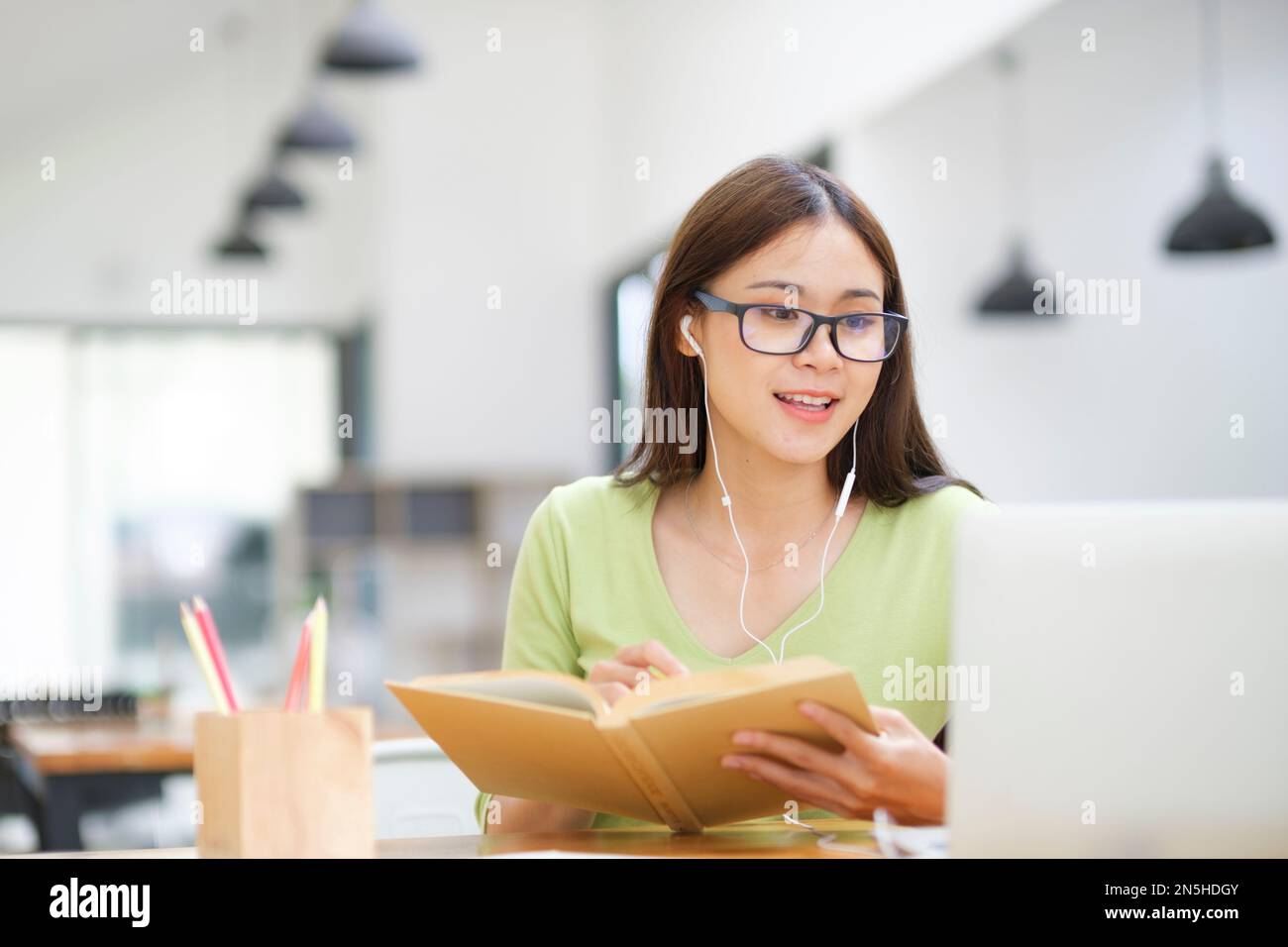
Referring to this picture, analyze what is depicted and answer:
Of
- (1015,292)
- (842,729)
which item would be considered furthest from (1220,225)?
(842,729)

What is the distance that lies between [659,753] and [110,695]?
413cm

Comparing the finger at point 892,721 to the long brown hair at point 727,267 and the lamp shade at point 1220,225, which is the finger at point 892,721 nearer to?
the long brown hair at point 727,267

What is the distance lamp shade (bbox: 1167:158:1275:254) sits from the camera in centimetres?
396

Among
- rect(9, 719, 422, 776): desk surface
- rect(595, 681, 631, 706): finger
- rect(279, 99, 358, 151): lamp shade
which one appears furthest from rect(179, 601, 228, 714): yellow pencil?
rect(279, 99, 358, 151): lamp shade

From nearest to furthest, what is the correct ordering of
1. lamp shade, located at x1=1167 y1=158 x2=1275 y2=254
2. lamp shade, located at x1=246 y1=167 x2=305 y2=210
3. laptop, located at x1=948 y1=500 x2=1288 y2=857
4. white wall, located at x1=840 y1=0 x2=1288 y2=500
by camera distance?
1. laptop, located at x1=948 y1=500 x2=1288 y2=857
2. lamp shade, located at x1=1167 y1=158 x2=1275 y2=254
3. white wall, located at x1=840 y1=0 x2=1288 y2=500
4. lamp shade, located at x1=246 y1=167 x2=305 y2=210

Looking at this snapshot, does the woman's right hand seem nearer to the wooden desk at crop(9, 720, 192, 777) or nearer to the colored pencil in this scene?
the colored pencil

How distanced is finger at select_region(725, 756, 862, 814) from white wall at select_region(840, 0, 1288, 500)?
3818mm

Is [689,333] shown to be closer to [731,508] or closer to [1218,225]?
[731,508]

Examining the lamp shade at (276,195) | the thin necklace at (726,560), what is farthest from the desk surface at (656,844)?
the lamp shade at (276,195)

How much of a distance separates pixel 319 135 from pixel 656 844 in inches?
186

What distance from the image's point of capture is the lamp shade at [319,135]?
5672 millimetres

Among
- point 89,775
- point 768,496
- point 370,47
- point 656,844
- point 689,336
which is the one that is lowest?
point 89,775

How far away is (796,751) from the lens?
4.25 feet

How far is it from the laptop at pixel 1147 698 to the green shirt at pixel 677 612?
25.2 inches
